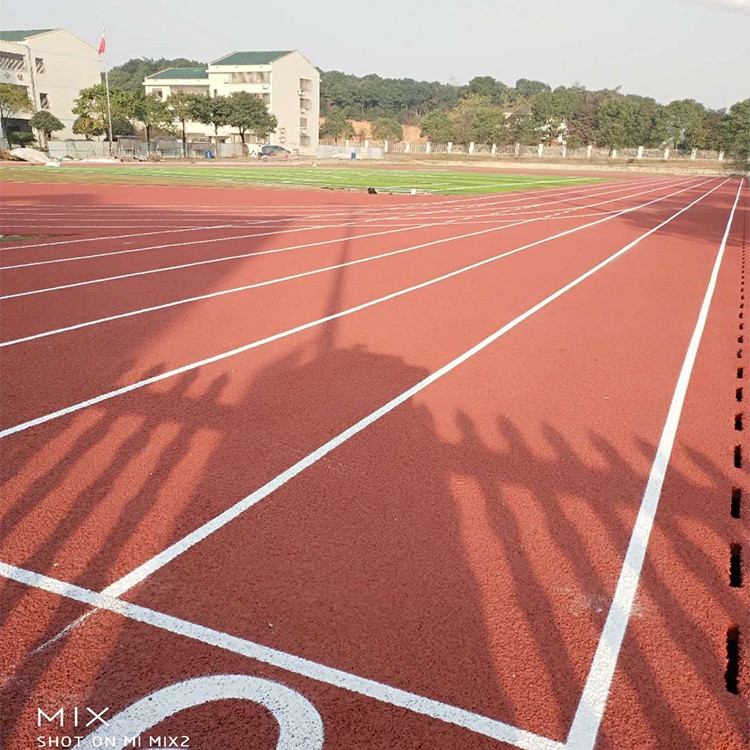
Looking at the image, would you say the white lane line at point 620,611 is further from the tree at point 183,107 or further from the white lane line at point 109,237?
the tree at point 183,107

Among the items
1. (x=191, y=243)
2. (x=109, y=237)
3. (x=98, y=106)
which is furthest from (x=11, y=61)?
(x=191, y=243)

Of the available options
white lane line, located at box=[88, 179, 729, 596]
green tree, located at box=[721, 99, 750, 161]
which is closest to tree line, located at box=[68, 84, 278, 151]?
green tree, located at box=[721, 99, 750, 161]

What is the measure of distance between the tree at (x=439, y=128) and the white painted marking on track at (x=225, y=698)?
288 feet

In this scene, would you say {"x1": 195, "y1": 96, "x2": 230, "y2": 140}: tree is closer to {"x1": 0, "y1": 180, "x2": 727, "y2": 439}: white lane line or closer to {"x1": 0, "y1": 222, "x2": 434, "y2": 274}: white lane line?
{"x1": 0, "y1": 222, "x2": 434, "y2": 274}: white lane line

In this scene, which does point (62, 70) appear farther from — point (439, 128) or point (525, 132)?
point (525, 132)

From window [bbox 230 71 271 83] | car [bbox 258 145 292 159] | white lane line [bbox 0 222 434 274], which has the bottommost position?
white lane line [bbox 0 222 434 274]

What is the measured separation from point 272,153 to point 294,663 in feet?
250

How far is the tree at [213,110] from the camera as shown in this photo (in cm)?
6688

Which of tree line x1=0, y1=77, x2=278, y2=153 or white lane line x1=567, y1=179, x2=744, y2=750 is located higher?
tree line x1=0, y1=77, x2=278, y2=153

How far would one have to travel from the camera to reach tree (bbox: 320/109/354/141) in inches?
3794

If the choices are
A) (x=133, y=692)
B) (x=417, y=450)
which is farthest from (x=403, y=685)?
(x=417, y=450)

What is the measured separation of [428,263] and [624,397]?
6433 millimetres

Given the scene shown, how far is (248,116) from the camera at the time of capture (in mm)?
69312

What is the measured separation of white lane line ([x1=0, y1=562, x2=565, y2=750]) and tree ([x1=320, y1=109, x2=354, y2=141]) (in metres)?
100
